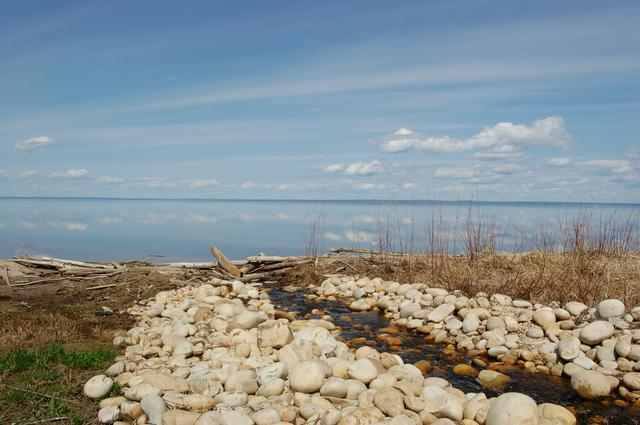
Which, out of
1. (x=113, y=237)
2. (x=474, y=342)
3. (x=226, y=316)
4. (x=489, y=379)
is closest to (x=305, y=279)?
(x=226, y=316)

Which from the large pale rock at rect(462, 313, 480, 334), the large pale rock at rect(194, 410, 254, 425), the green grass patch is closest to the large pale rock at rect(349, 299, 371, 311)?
the large pale rock at rect(462, 313, 480, 334)

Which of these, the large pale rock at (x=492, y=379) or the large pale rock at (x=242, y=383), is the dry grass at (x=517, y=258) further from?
the large pale rock at (x=242, y=383)

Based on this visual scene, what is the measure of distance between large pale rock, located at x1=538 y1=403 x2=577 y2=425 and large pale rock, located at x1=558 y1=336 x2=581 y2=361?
A: 5.43ft

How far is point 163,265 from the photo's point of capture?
11711 mm

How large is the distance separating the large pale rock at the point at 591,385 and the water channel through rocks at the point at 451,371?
71 mm

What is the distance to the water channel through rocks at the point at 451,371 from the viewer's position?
16.4 feet

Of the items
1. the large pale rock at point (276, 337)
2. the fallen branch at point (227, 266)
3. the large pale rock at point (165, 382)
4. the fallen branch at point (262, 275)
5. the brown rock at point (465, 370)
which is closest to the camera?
the large pale rock at point (165, 382)

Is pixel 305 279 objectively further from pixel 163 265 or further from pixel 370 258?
pixel 163 265

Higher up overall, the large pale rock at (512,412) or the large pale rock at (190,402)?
the large pale rock at (190,402)

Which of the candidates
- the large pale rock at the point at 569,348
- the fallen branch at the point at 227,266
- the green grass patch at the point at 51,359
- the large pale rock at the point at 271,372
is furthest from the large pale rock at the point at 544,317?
the fallen branch at the point at 227,266

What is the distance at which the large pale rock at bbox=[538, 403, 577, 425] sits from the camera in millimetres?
4527

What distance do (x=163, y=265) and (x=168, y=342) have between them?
19.6 ft

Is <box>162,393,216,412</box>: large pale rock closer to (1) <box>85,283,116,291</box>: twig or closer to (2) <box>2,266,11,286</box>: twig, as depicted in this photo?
(1) <box>85,283,116,291</box>: twig

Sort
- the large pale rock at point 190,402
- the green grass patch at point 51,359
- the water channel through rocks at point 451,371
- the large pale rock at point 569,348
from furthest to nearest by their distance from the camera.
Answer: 1. the large pale rock at point 569,348
2. the water channel through rocks at point 451,371
3. the green grass patch at point 51,359
4. the large pale rock at point 190,402
